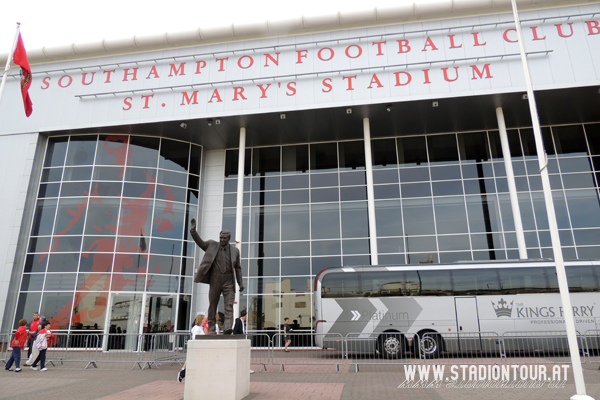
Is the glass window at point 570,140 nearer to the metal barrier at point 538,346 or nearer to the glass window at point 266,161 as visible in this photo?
the metal barrier at point 538,346

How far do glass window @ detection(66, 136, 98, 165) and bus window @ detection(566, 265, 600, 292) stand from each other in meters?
22.9

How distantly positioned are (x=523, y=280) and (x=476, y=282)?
1.71 meters

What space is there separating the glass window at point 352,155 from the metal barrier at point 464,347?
1057 centimetres

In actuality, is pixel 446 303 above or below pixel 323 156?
below

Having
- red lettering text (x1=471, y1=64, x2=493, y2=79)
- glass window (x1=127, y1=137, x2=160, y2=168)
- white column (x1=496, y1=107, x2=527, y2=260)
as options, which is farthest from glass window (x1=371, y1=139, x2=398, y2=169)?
glass window (x1=127, y1=137, x2=160, y2=168)

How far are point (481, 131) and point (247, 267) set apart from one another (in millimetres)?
14987

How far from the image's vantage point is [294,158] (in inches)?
923

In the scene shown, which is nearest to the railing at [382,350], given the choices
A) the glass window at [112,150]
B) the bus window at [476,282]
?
the bus window at [476,282]

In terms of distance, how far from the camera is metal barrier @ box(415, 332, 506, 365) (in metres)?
13.0

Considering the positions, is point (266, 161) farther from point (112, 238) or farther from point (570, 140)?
point (570, 140)

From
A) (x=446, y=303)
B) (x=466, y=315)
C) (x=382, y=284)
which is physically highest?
(x=382, y=284)

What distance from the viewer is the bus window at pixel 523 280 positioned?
48.9 ft

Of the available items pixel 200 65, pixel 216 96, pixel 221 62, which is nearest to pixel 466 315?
pixel 216 96

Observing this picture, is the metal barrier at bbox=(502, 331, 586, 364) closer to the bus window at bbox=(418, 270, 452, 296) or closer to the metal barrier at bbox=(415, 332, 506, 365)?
the metal barrier at bbox=(415, 332, 506, 365)
